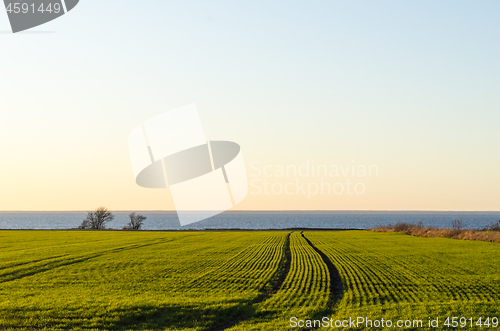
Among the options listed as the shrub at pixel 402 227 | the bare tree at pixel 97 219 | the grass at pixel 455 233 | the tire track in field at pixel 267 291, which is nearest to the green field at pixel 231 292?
the tire track in field at pixel 267 291

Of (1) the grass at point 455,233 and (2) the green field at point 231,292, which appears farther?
(1) the grass at point 455,233

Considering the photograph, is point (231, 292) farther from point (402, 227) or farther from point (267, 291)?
point (402, 227)

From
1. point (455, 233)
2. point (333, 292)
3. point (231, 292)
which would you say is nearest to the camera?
point (231, 292)

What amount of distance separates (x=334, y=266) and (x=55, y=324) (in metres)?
22.3

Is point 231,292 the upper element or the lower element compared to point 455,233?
upper

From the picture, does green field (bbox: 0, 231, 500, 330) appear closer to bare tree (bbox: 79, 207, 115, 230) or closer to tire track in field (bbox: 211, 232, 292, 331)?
tire track in field (bbox: 211, 232, 292, 331)

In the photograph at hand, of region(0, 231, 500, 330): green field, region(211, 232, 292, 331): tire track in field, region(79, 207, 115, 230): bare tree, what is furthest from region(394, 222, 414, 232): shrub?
region(79, 207, 115, 230): bare tree

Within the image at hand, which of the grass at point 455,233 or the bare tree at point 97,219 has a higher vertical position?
the bare tree at point 97,219

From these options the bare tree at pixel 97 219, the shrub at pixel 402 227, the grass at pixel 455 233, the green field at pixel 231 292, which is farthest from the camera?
the bare tree at pixel 97 219

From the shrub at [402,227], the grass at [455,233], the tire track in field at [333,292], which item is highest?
the tire track in field at [333,292]

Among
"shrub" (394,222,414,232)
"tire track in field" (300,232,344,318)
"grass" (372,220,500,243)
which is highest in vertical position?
"tire track in field" (300,232,344,318)

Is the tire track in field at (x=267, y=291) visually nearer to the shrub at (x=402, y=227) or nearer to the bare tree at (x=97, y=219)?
the shrub at (x=402, y=227)

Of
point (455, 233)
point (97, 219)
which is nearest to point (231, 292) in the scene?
point (455, 233)

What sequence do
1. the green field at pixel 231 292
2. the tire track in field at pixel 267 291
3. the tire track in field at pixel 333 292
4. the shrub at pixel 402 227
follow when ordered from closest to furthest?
the tire track in field at pixel 267 291 → the green field at pixel 231 292 → the tire track in field at pixel 333 292 → the shrub at pixel 402 227
